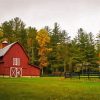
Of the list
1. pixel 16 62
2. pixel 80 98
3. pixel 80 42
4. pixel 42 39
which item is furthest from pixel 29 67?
pixel 80 98

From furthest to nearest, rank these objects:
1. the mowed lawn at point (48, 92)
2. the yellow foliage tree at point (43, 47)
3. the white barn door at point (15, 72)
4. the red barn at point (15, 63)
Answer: the yellow foliage tree at point (43, 47) → the white barn door at point (15, 72) → the red barn at point (15, 63) → the mowed lawn at point (48, 92)

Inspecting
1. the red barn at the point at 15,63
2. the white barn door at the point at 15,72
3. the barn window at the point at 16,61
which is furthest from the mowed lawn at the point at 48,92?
the barn window at the point at 16,61

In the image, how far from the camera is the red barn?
215ft

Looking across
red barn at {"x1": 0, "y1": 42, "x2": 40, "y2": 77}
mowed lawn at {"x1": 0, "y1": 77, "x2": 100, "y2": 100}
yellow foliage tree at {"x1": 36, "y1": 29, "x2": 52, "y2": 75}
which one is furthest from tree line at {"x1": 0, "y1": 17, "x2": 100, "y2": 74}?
mowed lawn at {"x1": 0, "y1": 77, "x2": 100, "y2": 100}

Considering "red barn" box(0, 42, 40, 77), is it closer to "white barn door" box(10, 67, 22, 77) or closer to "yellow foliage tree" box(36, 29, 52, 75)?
"white barn door" box(10, 67, 22, 77)

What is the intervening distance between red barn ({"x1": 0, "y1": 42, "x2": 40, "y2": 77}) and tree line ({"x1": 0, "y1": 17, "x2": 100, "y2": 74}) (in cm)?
1510

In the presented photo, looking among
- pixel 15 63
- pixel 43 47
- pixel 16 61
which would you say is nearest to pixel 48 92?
pixel 15 63

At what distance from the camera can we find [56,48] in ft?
299

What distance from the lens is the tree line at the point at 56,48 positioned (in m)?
86.9

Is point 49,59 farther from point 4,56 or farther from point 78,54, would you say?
point 4,56

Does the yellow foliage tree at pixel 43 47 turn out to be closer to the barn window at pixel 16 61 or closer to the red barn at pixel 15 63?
the red barn at pixel 15 63

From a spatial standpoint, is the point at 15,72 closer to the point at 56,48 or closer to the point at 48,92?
the point at 56,48

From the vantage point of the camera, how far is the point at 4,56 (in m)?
65.8

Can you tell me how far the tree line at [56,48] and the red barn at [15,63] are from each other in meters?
15.1
